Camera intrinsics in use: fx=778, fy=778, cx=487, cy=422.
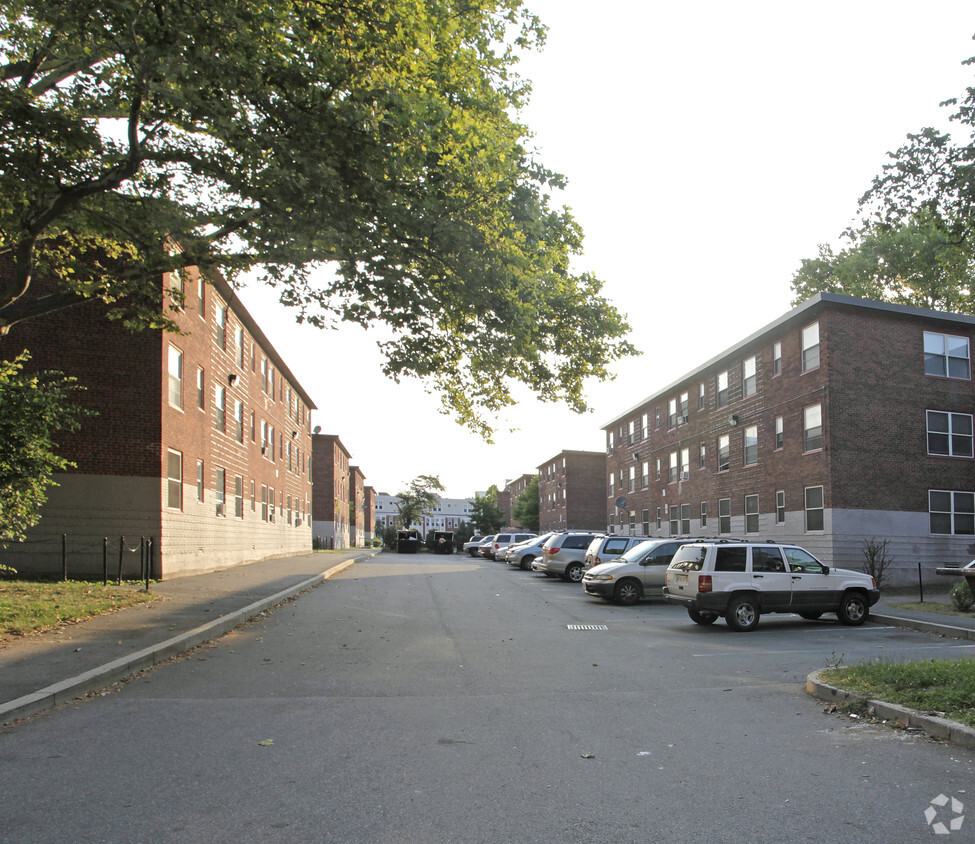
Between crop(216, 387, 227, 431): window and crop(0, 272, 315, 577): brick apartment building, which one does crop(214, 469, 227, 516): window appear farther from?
crop(216, 387, 227, 431): window

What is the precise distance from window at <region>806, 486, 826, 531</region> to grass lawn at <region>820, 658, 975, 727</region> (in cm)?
1731

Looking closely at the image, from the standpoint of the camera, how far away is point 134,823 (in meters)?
4.28

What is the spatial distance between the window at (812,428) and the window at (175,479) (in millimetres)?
19797

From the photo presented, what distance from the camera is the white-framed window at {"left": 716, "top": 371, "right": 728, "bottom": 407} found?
33.0m

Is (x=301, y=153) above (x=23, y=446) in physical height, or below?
above

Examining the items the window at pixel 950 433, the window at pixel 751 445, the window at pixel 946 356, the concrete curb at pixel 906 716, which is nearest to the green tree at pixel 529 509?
the window at pixel 751 445

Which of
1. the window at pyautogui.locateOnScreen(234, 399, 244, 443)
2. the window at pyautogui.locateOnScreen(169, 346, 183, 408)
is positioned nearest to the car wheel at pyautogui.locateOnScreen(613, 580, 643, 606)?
the window at pyautogui.locateOnScreen(169, 346, 183, 408)

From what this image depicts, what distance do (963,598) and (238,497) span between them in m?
24.4

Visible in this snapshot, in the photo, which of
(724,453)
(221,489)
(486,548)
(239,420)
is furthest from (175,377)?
(486,548)

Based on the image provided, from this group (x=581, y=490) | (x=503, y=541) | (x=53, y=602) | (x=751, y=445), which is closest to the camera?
(x=53, y=602)

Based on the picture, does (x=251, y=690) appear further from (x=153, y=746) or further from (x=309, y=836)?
(x=309, y=836)

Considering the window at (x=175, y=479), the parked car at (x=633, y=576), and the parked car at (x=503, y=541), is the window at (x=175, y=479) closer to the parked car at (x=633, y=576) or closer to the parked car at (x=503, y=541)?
the parked car at (x=633, y=576)

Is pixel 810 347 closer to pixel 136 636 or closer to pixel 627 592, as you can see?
pixel 627 592

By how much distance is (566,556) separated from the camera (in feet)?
88.6
